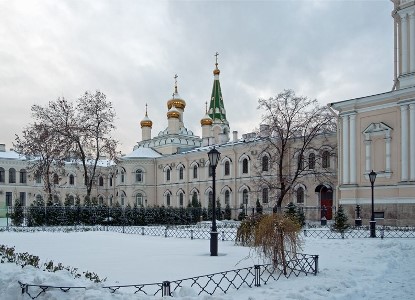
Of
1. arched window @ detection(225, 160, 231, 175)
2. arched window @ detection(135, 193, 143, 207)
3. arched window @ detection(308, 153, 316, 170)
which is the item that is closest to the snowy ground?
arched window @ detection(308, 153, 316, 170)

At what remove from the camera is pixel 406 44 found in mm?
25734

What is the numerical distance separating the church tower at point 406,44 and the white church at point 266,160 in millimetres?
53

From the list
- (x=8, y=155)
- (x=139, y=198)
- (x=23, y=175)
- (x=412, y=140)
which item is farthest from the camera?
(x=23, y=175)

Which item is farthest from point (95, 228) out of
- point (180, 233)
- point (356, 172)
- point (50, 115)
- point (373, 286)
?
point (373, 286)

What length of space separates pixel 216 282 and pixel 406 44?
21460 mm

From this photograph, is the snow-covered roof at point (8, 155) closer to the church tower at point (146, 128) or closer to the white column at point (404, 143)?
the church tower at point (146, 128)

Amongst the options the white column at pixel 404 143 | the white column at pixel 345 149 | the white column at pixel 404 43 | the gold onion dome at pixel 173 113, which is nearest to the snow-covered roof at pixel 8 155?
the gold onion dome at pixel 173 113

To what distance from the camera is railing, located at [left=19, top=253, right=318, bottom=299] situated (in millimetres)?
7066

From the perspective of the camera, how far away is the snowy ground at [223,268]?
7771 millimetres

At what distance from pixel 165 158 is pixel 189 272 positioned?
42598mm

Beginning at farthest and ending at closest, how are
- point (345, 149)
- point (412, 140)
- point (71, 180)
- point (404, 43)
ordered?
point (71, 180) < point (345, 149) < point (404, 43) < point (412, 140)

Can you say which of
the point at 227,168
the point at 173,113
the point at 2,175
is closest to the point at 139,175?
the point at 173,113

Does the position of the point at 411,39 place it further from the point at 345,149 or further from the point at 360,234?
the point at 360,234

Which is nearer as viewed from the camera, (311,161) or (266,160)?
(311,161)
